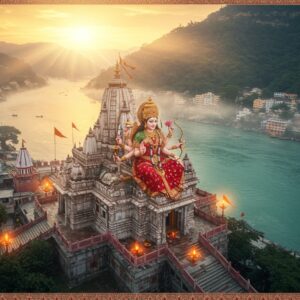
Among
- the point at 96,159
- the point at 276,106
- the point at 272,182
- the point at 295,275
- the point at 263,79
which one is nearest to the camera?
the point at 295,275

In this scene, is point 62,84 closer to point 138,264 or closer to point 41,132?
point 41,132

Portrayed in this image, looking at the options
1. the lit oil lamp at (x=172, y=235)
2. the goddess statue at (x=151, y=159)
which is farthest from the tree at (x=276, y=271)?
the goddess statue at (x=151, y=159)

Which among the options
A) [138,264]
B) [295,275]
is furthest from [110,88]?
[295,275]

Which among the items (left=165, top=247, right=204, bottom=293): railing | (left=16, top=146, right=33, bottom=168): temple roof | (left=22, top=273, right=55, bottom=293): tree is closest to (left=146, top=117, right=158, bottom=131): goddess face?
(left=165, top=247, right=204, bottom=293): railing

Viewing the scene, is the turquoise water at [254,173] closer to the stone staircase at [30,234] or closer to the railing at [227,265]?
the railing at [227,265]

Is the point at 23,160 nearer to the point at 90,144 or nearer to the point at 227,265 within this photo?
the point at 90,144

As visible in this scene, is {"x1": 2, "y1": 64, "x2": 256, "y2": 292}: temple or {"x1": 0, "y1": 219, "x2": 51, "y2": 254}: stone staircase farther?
{"x1": 0, "y1": 219, "x2": 51, "y2": 254}: stone staircase

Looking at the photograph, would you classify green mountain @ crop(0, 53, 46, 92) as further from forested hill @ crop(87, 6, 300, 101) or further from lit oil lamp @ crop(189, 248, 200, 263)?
lit oil lamp @ crop(189, 248, 200, 263)
